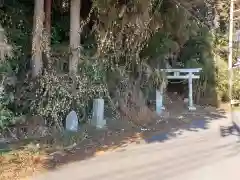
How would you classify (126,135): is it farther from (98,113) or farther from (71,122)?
(71,122)

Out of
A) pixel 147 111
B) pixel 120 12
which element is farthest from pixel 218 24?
pixel 120 12

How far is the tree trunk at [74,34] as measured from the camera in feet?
24.3

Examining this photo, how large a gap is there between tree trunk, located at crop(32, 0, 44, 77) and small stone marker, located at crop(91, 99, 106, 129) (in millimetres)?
1244

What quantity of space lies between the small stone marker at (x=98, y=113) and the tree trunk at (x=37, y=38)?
4.08 ft

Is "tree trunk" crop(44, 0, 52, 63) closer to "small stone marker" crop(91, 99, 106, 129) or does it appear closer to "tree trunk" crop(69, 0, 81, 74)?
"tree trunk" crop(69, 0, 81, 74)

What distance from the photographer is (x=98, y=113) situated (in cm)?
742

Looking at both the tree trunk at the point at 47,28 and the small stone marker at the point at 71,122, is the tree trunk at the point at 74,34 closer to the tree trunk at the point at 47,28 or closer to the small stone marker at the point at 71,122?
the tree trunk at the point at 47,28

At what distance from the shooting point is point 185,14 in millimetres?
9156

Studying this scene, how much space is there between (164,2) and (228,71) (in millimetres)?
4776

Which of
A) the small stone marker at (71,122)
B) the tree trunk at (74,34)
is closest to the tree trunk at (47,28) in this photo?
the tree trunk at (74,34)

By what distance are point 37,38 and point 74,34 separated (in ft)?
2.69

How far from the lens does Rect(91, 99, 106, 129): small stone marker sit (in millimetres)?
7406

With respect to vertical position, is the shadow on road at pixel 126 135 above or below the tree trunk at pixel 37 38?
below

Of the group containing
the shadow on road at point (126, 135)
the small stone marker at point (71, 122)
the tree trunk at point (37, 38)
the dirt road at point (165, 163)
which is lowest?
the dirt road at point (165, 163)
